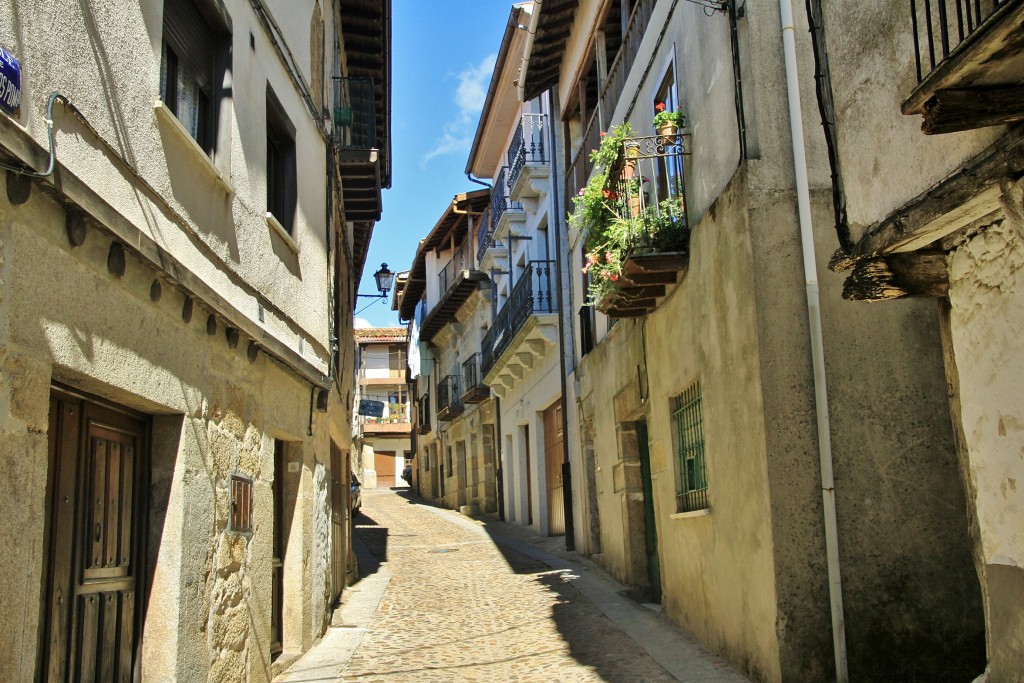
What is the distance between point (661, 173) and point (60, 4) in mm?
6468

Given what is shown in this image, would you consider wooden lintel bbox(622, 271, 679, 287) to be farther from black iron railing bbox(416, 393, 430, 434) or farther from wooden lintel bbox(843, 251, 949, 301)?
black iron railing bbox(416, 393, 430, 434)

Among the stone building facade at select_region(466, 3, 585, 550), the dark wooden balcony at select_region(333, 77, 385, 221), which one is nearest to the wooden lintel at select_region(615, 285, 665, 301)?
the dark wooden balcony at select_region(333, 77, 385, 221)

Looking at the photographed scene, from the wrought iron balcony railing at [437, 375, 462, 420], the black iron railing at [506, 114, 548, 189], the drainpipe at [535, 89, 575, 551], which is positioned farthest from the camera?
the wrought iron balcony railing at [437, 375, 462, 420]

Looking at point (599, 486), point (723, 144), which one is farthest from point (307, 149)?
point (599, 486)

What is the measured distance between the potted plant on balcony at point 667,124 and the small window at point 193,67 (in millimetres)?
3609

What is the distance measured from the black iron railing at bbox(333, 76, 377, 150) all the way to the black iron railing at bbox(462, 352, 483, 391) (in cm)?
1172

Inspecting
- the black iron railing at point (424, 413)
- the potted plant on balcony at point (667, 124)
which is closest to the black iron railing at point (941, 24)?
the potted plant on balcony at point (667, 124)

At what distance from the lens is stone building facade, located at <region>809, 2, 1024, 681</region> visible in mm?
3854

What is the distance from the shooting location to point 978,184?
410 cm

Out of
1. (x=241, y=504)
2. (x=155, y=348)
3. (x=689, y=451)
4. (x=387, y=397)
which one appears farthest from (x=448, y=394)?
(x=155, y=348)

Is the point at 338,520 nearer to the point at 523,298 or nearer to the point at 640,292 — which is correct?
the point at 640,292

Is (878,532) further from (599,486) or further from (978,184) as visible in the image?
(599,486)

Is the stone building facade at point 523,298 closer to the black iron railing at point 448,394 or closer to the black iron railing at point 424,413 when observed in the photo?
the black iron railing at point 448,394

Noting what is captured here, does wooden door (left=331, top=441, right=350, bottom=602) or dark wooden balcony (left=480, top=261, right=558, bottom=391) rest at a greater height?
dark wooden balcony (left=480, top=261, right=558, bottom=391)
